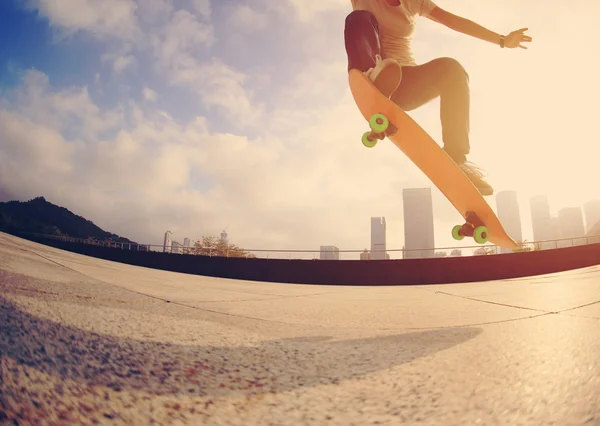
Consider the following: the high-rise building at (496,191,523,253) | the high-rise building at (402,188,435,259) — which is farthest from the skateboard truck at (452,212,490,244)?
the high-rise building at (496,191,523,253)

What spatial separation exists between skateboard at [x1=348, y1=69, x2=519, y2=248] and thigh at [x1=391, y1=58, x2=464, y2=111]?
2.00 feet

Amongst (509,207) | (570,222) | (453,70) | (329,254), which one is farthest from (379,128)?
(570,222)

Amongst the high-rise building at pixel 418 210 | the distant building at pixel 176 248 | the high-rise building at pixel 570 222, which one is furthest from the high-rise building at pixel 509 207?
the distant building at pixel 176 248

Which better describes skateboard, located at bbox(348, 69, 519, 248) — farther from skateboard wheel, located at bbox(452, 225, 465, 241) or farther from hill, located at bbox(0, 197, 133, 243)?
hill, located at bbox(0, 197, 133, 243)

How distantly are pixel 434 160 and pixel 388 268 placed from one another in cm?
764

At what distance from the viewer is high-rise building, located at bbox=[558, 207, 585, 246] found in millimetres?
107750

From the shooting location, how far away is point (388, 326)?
4.27ft

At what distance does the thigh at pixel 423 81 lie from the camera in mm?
3057

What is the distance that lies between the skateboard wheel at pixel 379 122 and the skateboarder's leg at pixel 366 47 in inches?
8.9

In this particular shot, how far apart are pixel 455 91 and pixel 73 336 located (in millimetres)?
3610

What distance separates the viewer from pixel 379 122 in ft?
9.60

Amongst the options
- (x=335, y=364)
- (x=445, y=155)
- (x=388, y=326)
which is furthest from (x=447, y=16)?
(x=335, y=364)

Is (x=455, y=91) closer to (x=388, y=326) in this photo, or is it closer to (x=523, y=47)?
(x=523, y=47)

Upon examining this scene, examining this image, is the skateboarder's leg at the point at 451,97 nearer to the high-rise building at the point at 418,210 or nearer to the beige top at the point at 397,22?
the beige top at the point at 397,22
